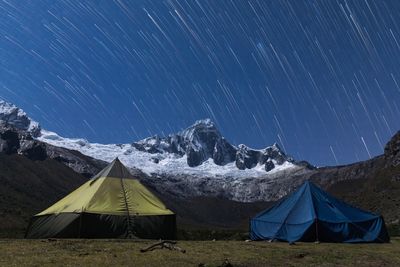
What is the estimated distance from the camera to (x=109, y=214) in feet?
81.1

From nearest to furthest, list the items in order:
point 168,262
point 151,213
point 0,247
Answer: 1. point 168,262
2. point 0,247
3. point 151,213

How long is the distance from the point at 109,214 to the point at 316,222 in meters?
12.5

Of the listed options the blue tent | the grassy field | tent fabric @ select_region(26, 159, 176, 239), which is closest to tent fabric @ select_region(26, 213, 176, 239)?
tent fabric @ select_region(26, 159, 176, 239)

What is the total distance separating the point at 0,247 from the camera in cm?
1800

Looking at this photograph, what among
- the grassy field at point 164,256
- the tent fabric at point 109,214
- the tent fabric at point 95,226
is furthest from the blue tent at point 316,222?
the tent fabric at point 95,226

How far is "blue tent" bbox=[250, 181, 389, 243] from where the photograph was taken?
27844 mm

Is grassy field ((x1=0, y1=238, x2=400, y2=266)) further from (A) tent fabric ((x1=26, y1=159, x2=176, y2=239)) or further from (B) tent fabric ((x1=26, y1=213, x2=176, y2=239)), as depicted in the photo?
(A) tent fabric ((x1=26, y1=159, x2=176, y2=239))

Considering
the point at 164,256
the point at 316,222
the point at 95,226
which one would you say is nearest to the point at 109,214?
the point at 95,226

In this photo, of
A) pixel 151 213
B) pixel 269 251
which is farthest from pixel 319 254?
pixel 151 213

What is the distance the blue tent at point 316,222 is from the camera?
27844mm

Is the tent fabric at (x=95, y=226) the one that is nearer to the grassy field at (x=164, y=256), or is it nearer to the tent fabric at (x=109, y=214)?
the tent fabric at (x=109, y=214)

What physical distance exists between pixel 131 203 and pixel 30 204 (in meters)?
174

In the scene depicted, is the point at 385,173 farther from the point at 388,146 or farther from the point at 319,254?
the point at 319,254

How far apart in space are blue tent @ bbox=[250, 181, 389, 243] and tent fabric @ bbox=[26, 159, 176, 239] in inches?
279
